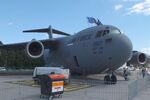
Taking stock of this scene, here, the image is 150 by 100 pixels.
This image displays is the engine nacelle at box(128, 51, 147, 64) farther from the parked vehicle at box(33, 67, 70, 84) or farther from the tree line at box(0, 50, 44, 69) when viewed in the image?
the tree line at box(0, 50, 44, 69)

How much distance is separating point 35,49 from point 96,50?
297 inches

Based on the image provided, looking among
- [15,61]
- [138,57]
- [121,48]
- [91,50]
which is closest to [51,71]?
[91,50]

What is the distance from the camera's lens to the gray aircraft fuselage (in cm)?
1914

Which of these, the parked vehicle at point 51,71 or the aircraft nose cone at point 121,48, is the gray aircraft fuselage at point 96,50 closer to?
the aircraft nose cone at point 121,48

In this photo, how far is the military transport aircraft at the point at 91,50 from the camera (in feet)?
63.0

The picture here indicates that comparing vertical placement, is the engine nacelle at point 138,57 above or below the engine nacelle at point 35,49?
below

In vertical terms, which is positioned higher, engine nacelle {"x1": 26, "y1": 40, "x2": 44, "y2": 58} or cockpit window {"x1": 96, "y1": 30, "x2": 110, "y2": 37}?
cockpit window {"x1": 96, "y1": 30, "x2": 110, "y2": 37}

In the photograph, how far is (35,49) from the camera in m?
25.8

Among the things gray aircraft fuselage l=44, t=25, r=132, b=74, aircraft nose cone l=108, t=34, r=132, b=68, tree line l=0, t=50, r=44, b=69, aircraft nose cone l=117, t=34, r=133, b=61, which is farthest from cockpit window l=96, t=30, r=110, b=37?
tree line l=0, t=50, r=44, b=69

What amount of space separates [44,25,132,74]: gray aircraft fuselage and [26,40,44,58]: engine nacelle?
2398mm

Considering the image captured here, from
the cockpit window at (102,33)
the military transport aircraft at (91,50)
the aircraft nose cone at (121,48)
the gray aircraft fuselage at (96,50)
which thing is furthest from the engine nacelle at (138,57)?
the aircraft nose cone at (121,48)

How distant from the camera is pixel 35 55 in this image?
25500 mm

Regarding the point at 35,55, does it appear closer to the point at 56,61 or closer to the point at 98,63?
the point at 56,61

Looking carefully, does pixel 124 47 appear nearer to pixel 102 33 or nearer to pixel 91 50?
pixel 102 33
